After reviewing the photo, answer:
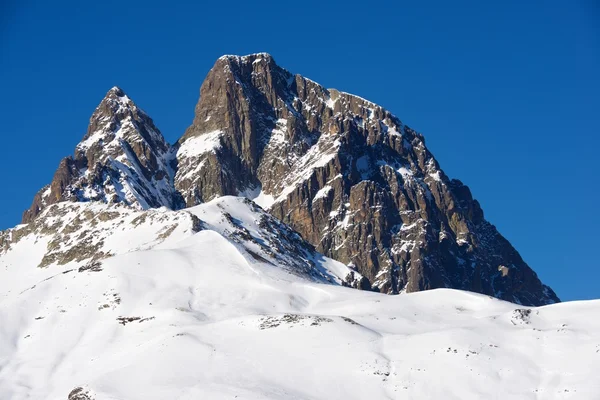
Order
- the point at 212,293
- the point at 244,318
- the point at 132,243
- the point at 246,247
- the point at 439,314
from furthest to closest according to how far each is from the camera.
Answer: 1. the point at 132,243
2. the point at 246,247
3. the point at 212,293
4. the point at 439,314
5. the point at 244,318

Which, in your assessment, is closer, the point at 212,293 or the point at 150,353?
the point at 150,353

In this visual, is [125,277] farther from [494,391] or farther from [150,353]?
[494,391]

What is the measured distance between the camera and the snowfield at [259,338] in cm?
7831

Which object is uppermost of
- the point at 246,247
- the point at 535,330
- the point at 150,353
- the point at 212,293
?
the point at 246,247

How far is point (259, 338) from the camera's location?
8950cm

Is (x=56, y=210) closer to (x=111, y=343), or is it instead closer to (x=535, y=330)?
(x=111, y=343)

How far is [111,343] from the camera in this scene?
322ft

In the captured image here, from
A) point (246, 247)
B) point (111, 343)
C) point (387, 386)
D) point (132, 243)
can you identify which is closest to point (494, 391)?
point (387, 386)

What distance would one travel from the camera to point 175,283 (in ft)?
376

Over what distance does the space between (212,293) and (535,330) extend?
37.5m

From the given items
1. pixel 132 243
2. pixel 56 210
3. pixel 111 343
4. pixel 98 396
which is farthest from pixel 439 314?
pixel 56 210

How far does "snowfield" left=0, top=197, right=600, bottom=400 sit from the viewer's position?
78.3 meters

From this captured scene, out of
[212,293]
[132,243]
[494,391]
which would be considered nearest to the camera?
[494,391]

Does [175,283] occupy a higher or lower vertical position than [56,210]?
lower
